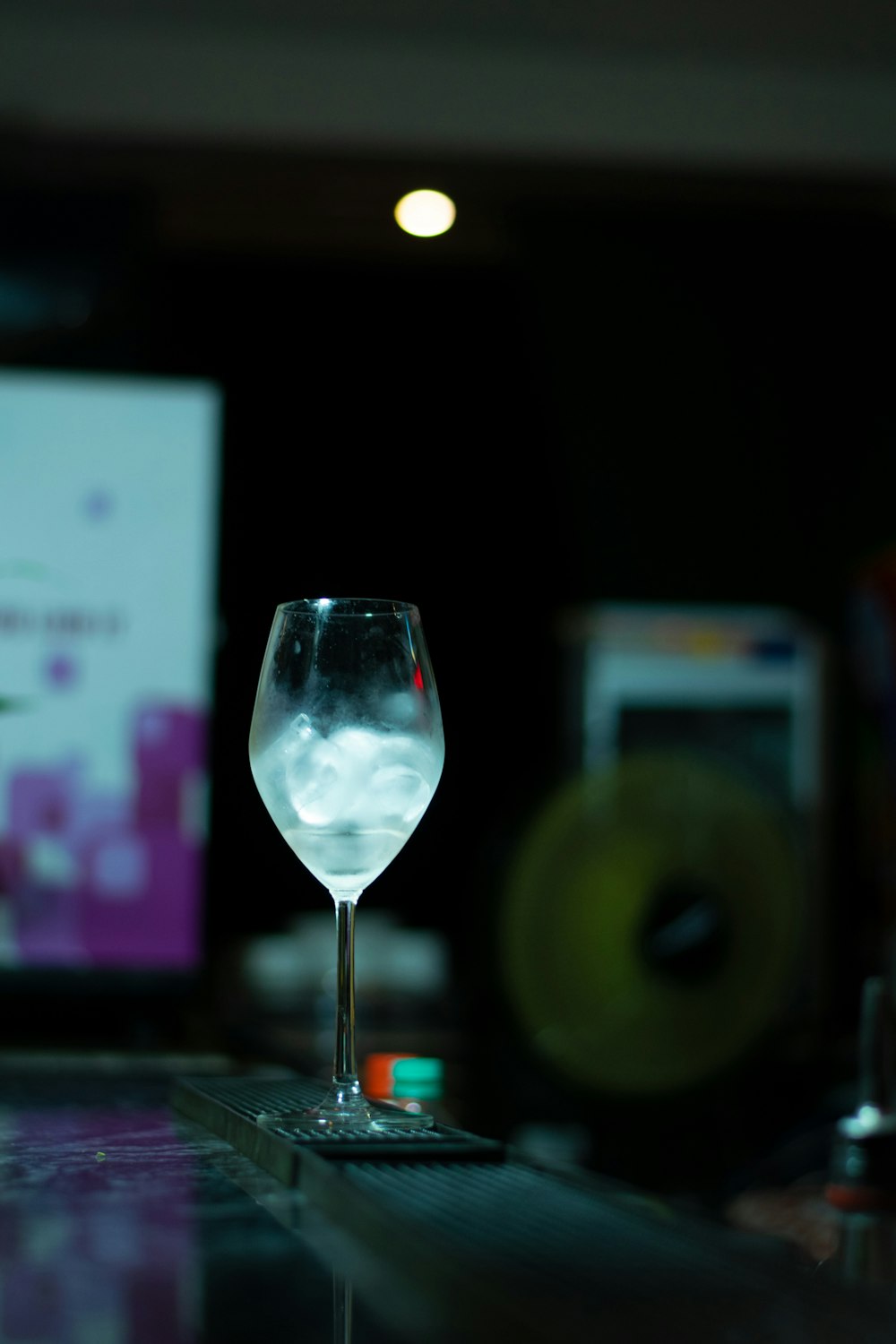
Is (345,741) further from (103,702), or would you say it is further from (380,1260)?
(103,702)

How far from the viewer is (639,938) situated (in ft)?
6.05

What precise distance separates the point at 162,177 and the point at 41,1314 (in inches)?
107

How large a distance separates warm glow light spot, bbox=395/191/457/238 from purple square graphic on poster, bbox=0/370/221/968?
1.49 m

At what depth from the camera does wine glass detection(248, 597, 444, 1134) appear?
0.52 meters

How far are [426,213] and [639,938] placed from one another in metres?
1.54

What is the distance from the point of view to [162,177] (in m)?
2.79

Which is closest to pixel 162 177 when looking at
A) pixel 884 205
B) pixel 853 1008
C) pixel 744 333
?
pixel 744 333

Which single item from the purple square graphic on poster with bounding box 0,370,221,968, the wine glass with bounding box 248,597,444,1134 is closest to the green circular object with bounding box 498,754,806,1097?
the purple square graphic on poster with bounding box 0,370,221,968

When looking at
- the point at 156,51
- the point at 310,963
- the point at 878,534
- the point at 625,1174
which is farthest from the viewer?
the point at 878,534

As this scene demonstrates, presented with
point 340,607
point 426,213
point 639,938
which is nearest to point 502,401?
point 426,213

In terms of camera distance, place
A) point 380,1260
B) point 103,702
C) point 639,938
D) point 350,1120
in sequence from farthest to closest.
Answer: point 639,938, point 103,702, point 350,1120, point 380,1260

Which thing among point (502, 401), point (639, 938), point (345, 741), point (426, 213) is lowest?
point (639, 938)

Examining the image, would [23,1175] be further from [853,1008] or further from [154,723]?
[853,1008]

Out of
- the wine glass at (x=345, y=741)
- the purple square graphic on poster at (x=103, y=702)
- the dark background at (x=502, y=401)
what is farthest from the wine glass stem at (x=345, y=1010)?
the dark background at (x=502, y=401)
